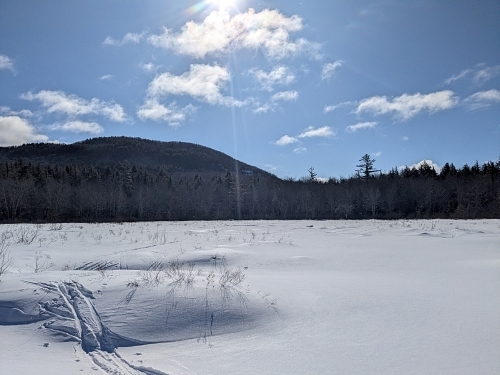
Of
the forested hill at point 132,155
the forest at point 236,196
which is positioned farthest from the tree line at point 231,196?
the forested hill at point 132,155

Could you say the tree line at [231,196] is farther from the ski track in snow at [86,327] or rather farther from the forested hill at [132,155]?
the forested hill at [132,155]

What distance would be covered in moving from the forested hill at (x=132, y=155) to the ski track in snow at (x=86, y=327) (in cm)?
15176

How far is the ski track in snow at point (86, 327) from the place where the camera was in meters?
3.40

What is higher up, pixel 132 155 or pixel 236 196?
pixel 132 155

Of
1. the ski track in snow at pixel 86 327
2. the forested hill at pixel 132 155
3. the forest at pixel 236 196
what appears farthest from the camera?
the forested hill at pixel 132 155

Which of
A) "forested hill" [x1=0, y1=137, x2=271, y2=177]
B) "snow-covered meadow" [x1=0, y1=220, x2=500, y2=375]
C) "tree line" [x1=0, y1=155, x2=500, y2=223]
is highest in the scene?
"forested hill" [x1=0, y1=137, x2=271, y2=177]

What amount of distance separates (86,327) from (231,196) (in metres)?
68.5

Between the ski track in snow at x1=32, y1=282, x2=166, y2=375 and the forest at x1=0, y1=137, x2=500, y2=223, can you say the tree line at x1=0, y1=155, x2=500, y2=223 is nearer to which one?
the forest at x1=0, y1=137, x2=500, y2=223

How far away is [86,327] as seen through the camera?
13.8 feet

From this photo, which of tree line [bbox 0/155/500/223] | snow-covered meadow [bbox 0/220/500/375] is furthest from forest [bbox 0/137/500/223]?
snow-covered meadow [bbox 0/220/500/375]

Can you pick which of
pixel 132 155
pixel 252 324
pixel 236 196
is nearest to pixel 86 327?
pixel 252 324

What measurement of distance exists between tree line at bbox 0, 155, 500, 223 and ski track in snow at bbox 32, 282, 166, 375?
52065mm

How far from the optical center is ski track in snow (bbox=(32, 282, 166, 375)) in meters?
3.40

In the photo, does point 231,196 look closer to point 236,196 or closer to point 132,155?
point 236,196
